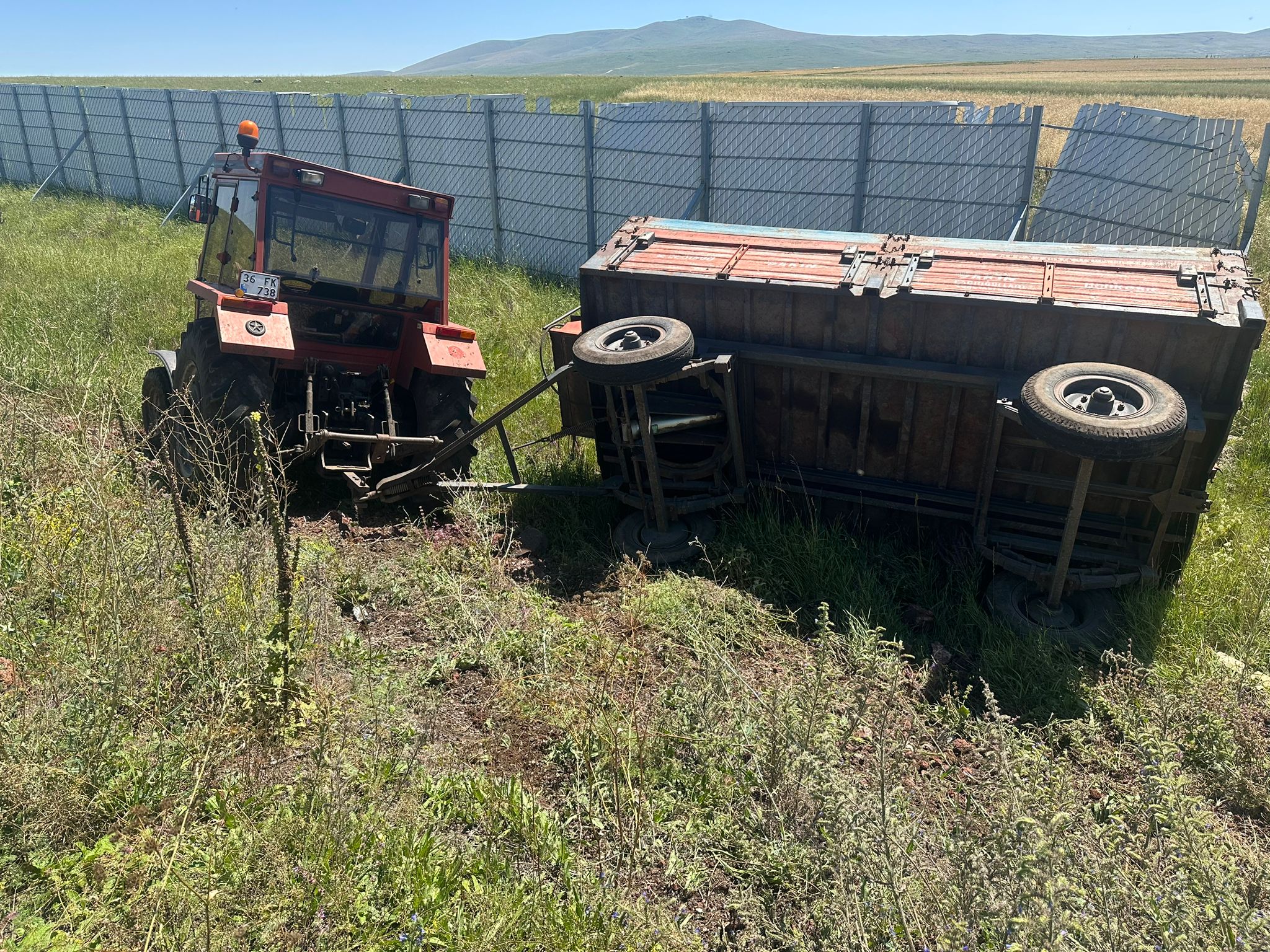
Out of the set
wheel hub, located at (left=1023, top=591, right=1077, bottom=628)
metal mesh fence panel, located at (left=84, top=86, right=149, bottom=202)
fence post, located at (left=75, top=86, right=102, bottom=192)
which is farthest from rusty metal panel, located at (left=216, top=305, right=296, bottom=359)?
fence post, located at (left=75, top=86, right=102, bottom=192)

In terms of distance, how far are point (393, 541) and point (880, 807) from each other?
356cm

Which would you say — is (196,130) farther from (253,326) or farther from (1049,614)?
Answer: (1049,614)

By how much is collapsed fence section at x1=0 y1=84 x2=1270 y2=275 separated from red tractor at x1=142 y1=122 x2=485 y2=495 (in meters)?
3.38

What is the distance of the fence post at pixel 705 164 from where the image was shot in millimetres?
9906

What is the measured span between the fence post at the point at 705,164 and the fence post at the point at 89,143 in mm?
14919

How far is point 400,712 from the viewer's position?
381 cm

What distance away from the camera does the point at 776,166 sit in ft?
31.6

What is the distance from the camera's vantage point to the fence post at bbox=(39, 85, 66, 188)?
1895cm

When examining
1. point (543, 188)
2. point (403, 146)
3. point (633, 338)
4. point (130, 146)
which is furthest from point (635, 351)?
point (130, 146)

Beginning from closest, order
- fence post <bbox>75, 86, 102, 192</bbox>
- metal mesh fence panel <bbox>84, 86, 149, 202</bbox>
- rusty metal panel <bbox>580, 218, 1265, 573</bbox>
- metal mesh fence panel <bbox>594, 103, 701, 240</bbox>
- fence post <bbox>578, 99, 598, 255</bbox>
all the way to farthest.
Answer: rusty metal panel <bbox>580, 218, 1265, 573</bbox> < metal mesh fence panel <bbox>594, 103, 701, 240</bbox> < fence post <bbox>578, 99, 598, 255</bbox> < metal mesh fence panel <bbox>84, 86, 149, 202</bbox> < fence post <bbox>75, 86, 102, 192</bbox>

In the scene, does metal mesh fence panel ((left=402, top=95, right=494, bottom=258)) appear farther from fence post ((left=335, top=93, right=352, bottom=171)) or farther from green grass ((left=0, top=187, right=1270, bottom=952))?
green grass ((left=0, top=187, right=1270, bottom=952))

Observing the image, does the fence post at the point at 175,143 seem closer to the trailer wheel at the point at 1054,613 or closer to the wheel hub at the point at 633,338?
the wheel hub at the point at 633,338

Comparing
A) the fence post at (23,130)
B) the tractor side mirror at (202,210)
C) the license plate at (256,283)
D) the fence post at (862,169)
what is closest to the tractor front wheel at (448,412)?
the license plate at (256,283)

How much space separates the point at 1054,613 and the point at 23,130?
2399 centimetres
